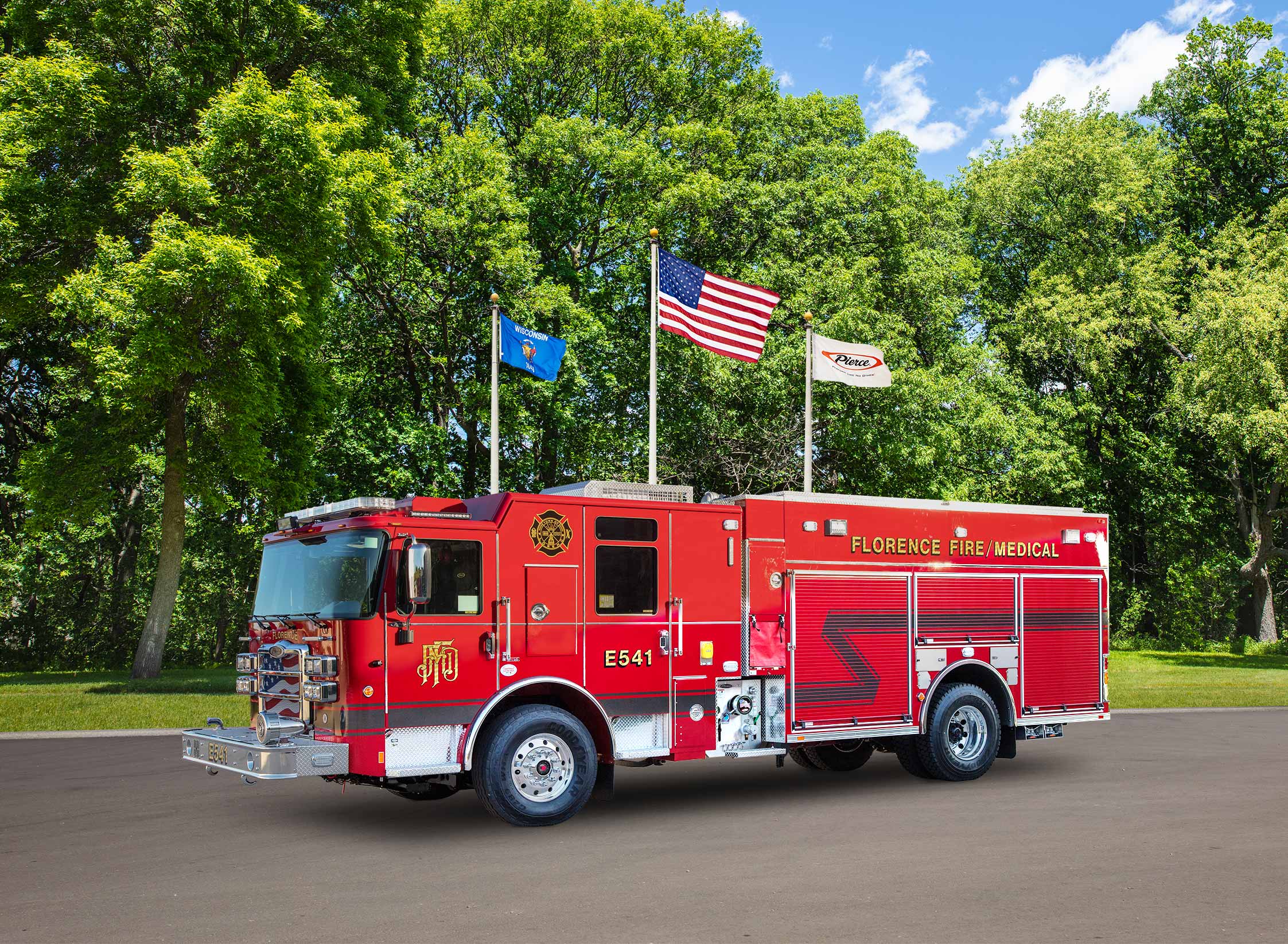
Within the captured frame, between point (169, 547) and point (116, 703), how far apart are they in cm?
640

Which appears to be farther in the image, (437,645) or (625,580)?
(625,580)

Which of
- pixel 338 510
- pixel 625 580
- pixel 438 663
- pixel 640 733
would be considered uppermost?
pixel 338 510

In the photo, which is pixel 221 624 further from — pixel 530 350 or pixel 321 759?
pixel 321 759

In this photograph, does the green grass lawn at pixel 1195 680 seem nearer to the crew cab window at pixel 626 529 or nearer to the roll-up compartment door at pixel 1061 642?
the roll-up compartment door at pixel 1061 642

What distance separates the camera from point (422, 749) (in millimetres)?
9508

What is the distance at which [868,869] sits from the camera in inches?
328

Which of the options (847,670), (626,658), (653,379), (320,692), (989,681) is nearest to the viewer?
(320,692)

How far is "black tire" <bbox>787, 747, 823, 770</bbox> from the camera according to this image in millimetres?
13109

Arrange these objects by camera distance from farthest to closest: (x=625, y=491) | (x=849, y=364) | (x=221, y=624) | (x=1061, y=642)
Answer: (x=221, y=624)
(x=849, y=364)
(x=1061, y=642)
(x=625, y=491)

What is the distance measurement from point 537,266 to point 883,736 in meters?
21.1

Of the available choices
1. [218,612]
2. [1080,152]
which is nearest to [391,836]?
[218,612]

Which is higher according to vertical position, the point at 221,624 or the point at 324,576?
the point at 324,576

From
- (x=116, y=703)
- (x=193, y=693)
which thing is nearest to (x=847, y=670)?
(x=116, y=703)

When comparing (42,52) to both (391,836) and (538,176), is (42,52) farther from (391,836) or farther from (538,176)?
(391,836)
